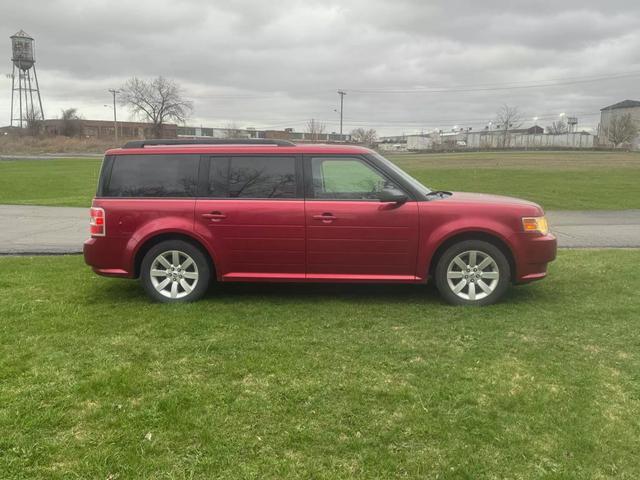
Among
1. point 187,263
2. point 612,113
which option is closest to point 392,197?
point 187,263

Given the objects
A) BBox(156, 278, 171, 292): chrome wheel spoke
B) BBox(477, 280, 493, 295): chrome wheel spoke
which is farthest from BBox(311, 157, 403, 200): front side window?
BBox(156, 278, 171, 292): chrome wheel spoke

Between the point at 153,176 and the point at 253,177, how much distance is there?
1092 mm

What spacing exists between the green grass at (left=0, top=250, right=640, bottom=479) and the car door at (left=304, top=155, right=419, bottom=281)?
1.38 ft

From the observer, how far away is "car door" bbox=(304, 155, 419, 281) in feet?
18.9

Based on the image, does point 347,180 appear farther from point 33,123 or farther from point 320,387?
point 33,123

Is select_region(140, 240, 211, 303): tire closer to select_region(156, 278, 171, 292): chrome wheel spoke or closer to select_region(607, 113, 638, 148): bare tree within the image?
select_region(156, 278, 171, 292): chrome wheel spoke

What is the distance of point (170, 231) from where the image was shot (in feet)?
19.5

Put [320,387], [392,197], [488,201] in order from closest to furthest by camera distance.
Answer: [320,387], [392,197], [488,201]

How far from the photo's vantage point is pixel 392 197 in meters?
5.74

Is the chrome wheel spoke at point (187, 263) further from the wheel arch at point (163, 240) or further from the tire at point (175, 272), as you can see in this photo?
the wheel arch at point (163, 240)

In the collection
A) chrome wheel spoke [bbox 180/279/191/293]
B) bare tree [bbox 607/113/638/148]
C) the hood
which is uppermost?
bare tree [bbox 607/113/638/148]

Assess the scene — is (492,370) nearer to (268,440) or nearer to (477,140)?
(268,440)

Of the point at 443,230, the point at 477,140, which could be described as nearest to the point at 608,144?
the point at 477,140

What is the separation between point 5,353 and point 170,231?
1990 mm
